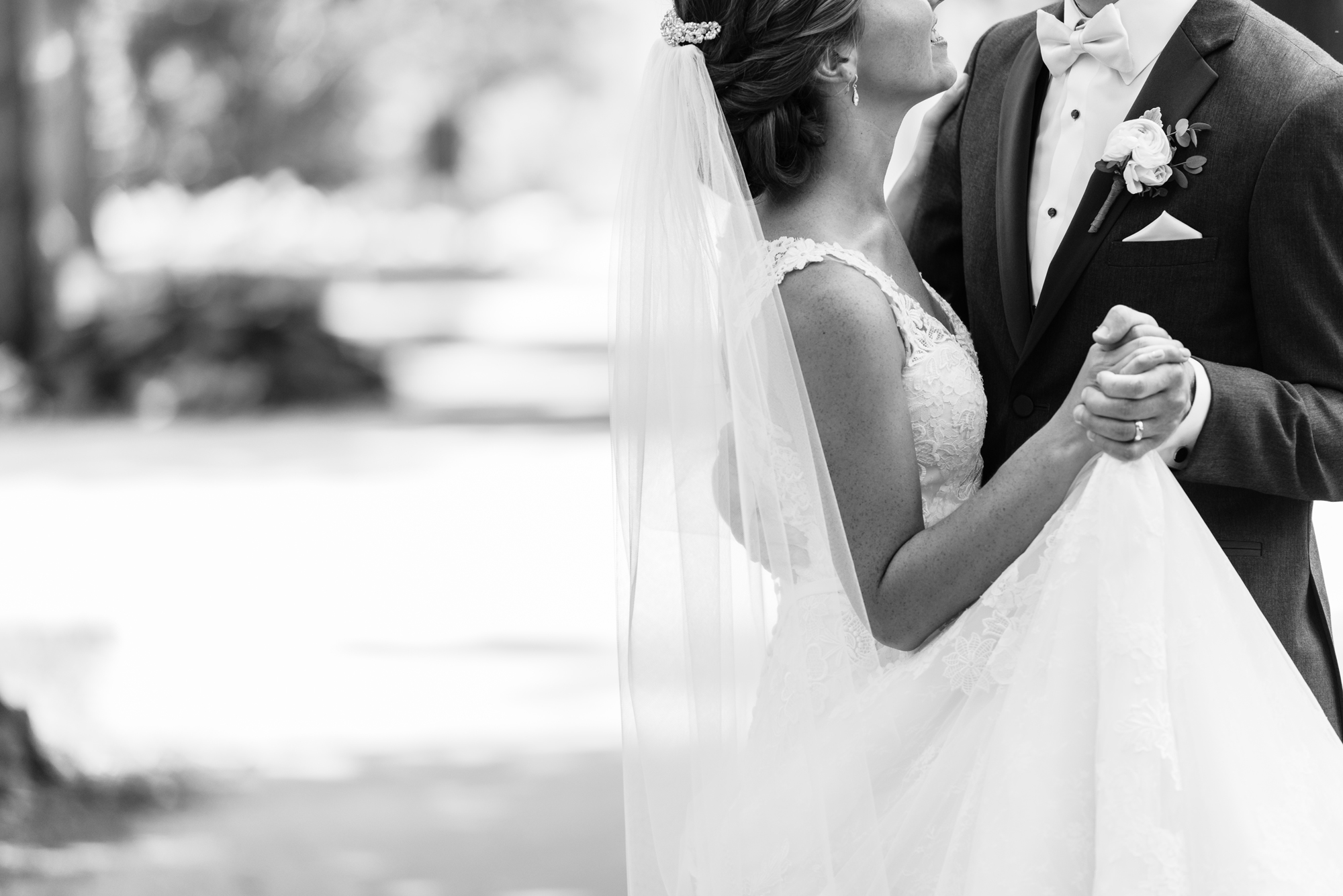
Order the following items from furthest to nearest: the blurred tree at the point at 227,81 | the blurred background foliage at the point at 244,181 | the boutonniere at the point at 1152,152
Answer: the blurred tree at the point at 227,81
the blurred background foliage at the point at 244,181
the boutonniere at the point at 1152,152

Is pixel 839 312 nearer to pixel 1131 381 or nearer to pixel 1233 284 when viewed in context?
pixel 1131 381

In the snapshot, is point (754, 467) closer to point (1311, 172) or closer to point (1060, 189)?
point (1060, 189)

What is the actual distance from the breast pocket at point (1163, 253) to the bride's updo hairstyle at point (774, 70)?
589 millimetres

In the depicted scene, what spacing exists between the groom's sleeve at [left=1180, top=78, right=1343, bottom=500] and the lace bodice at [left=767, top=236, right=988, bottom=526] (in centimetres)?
43

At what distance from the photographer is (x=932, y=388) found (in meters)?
2.77

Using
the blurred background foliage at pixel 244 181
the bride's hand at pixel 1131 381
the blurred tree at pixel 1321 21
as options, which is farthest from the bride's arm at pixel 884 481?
the blurred background foliage at pixel 244 181

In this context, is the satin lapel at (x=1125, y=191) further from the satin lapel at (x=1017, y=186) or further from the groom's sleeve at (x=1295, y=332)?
the groom's sleeve at (x=1295, y=332)

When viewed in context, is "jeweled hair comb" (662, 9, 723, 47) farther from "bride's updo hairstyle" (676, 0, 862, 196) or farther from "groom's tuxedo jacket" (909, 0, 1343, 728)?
"groom's tuxedo jacket" (909, 0, 1343, 728)

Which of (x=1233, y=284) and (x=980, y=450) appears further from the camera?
(x=980, y=450)

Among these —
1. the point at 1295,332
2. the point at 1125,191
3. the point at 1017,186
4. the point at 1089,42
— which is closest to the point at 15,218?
the point at 1017,186

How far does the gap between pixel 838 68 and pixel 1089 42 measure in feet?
1.54

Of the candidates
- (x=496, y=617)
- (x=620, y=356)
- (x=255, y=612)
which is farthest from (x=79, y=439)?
(x=620, y=356)

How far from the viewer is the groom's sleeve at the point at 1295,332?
8.32 ft

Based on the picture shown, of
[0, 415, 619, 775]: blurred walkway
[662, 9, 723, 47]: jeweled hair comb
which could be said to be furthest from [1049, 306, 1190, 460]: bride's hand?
[0, 415, 619, 775]: blurred walkway
